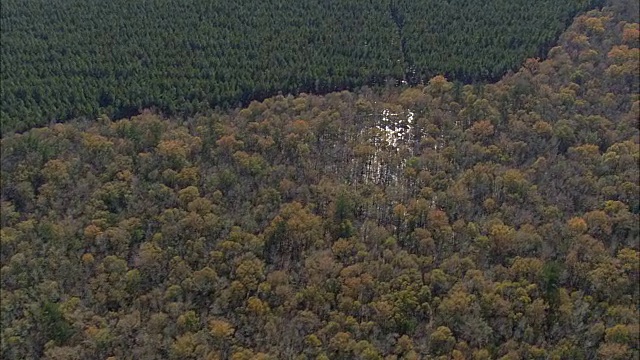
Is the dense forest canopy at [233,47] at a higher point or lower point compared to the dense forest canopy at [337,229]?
higher

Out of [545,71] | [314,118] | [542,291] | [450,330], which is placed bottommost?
[450,330]

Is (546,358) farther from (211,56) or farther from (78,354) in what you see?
(211,56)

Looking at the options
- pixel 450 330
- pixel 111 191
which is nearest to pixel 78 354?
pixel 111 191

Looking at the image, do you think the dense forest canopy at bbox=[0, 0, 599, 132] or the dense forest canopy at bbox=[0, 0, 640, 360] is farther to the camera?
the dense forest canopy at bbox=[0, 0, 599, 132]

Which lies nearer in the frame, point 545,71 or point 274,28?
point 545,71

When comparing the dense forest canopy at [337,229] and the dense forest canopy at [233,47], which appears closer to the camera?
the dense forest canopy at [337,229]
